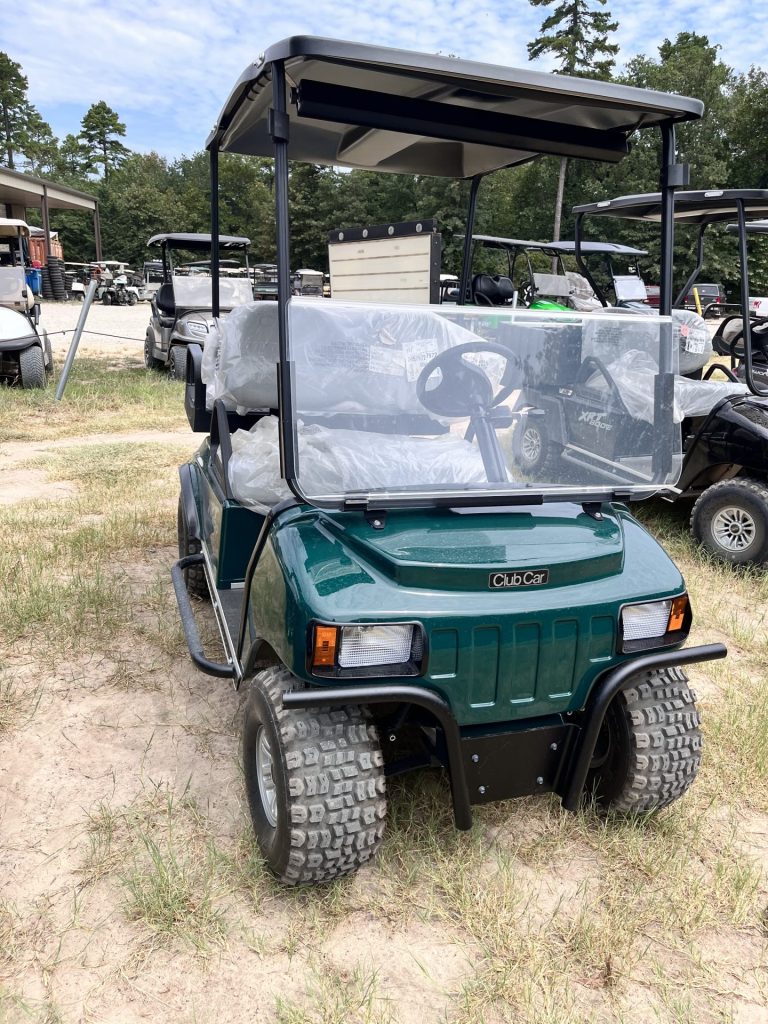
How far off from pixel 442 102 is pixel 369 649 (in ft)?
4.95

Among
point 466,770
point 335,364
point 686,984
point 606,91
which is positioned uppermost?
point 606,91

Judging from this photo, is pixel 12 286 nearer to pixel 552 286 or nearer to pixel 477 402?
pixel 552 286

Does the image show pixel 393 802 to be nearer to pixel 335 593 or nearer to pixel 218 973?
pixel 218 973

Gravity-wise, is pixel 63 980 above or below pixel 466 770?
below

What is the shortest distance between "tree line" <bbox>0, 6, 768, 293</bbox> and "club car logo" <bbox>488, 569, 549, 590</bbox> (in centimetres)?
1975

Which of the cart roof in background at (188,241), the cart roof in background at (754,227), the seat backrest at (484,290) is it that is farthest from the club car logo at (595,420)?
the cart roof in background at (188,241)

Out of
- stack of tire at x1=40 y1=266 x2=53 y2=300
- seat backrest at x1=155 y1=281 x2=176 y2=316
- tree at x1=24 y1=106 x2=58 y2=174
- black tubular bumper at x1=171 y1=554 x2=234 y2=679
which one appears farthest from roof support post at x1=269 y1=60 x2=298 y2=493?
tree at x1=24 y1=106 x2=58 y2=174

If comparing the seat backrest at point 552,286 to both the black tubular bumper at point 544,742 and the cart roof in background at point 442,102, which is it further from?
the black tubular bumper at point 544,742

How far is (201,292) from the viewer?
10188 millimetres

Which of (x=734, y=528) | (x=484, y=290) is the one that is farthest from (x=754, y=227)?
(x=484, y=290)

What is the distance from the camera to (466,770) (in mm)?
1980

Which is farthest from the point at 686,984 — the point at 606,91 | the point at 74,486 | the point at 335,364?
the point at 74,486

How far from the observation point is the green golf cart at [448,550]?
6.16 feet

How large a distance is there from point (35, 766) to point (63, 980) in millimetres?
910
